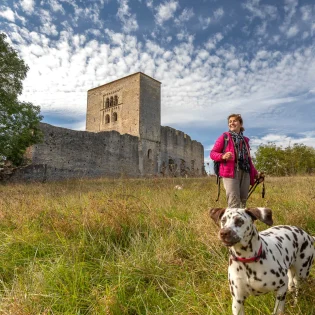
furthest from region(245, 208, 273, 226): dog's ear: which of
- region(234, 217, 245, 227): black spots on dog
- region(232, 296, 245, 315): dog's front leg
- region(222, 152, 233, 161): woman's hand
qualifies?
region(222, 152, 233, 161): woman's hand

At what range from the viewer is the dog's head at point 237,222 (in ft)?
5.37

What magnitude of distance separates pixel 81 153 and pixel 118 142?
14.5 feet

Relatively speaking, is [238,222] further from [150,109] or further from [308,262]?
[150,109]

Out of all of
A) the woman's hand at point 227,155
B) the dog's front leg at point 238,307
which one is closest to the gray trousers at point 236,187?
the woman's hand at point 227,155

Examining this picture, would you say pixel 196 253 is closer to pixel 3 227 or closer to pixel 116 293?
pixel 116 293

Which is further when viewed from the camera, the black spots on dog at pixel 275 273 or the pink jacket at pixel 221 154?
the pink jacket at pixel 221 154

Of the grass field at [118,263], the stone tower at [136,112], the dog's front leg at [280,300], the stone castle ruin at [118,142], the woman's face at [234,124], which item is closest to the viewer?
the dog's front leg at [280,300]

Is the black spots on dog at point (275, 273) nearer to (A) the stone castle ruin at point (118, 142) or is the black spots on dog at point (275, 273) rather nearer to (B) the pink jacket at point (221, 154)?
(B) the pink jacket at point (221, 154)

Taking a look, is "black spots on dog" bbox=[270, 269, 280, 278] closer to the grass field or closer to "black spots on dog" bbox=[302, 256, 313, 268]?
the grass field

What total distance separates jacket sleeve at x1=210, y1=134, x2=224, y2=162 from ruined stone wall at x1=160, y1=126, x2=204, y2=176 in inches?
988

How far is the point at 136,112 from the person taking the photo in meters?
28.8

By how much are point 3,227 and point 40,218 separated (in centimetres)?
54

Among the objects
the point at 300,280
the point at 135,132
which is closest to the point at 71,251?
the point at 300,280

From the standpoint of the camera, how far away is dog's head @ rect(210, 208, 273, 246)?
5.37ft
